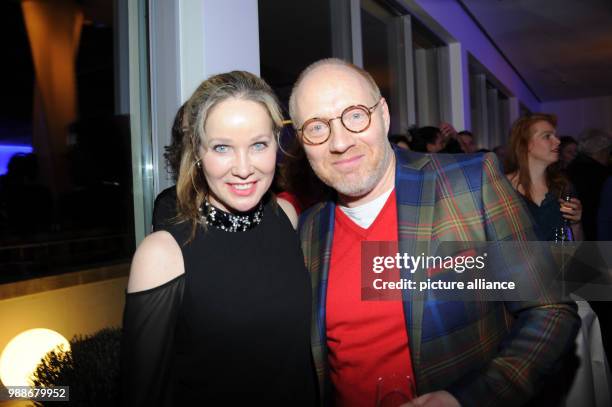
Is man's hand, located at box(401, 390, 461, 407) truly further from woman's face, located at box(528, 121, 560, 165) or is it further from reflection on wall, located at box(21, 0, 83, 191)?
woman's face, located at box(528, 121, 560, 165)

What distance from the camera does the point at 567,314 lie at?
1235 mm

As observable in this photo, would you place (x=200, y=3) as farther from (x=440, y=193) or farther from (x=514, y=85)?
(x=514, y=85)

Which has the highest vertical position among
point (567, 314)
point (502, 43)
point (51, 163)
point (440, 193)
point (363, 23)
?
point (502, 43)

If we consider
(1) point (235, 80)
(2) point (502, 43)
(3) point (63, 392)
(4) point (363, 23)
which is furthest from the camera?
(2) point (502, 43)

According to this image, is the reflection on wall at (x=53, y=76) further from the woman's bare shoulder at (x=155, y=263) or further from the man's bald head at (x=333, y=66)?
the man's bald head at (x=333, y=66)

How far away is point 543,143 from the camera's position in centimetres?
324

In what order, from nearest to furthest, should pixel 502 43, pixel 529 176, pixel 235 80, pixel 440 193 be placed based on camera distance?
pixel 440 193 → pixel 235 80 → pixel 529 176 → pixel 502 43

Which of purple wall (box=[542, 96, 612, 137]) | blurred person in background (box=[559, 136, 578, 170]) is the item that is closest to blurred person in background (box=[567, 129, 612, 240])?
blurred person in background (box=[559, 136, 578, 170])

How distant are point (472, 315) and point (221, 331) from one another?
780 millimetres

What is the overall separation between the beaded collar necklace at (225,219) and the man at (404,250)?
9.2 inches

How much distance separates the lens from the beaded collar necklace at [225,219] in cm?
154

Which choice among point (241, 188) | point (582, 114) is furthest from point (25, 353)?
point (582, 114)

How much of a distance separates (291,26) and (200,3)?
11.9ft

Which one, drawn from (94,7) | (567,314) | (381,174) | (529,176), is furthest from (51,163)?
(529,176)
